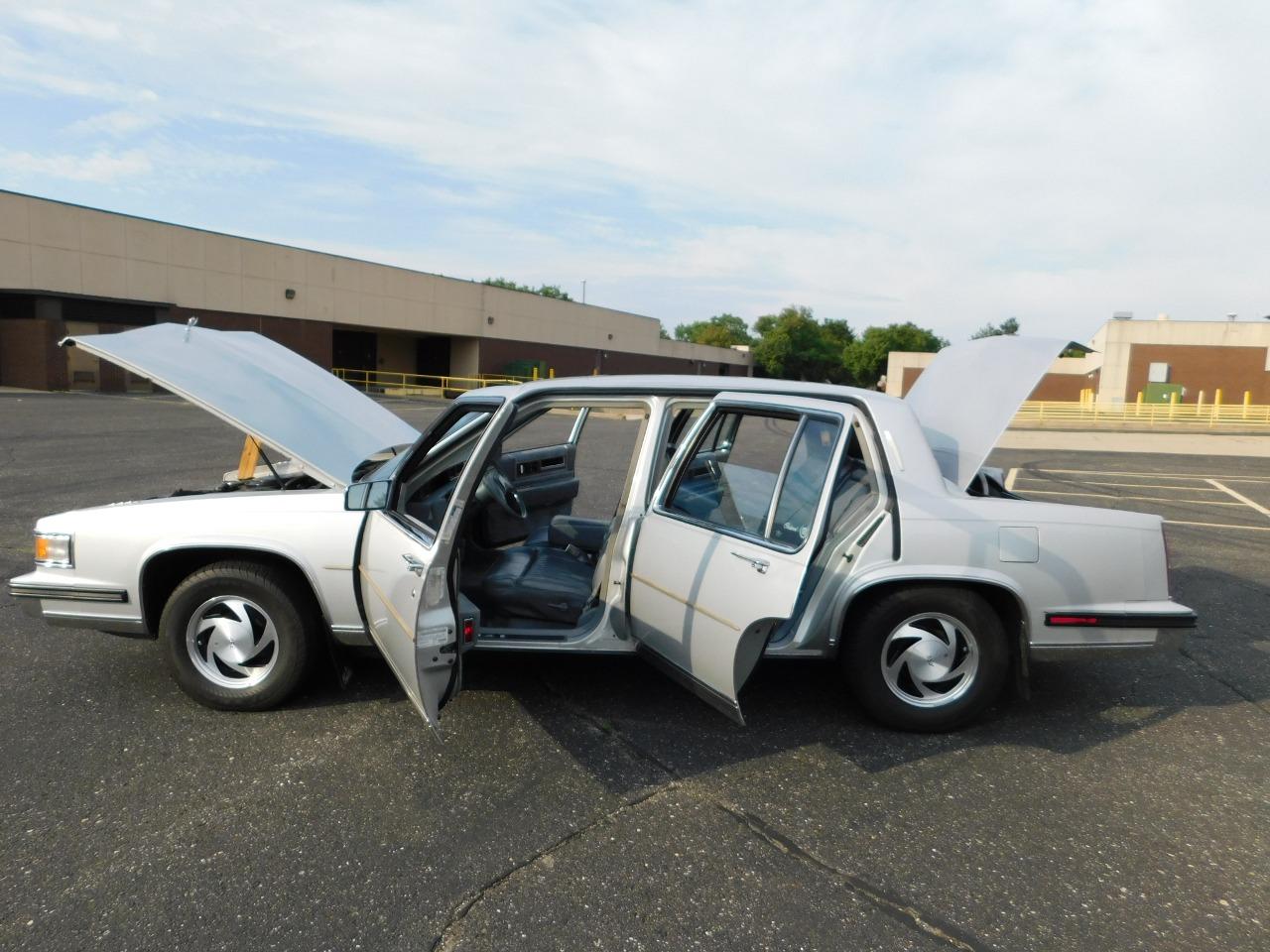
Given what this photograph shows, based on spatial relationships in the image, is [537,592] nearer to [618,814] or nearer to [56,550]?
[618,814]

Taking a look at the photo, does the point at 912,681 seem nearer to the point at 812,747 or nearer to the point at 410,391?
the point at 812,747

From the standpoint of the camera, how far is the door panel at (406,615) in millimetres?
2949

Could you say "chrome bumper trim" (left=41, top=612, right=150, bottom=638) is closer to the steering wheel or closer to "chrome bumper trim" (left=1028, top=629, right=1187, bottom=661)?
the steering wheel

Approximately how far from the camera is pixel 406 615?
3.10 metres

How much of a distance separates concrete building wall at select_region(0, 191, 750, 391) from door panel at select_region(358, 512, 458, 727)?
104 ft

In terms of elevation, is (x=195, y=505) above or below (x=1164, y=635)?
above

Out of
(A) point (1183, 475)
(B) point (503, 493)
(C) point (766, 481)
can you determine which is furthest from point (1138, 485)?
(B) point (503, 493)

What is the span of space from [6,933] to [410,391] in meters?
41.2

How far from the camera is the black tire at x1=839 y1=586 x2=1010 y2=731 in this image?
3.78 meters

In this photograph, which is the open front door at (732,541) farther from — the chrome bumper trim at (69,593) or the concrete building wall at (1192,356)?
the concrete building wall at (1192,356)

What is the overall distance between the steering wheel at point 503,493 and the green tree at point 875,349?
8453 cm

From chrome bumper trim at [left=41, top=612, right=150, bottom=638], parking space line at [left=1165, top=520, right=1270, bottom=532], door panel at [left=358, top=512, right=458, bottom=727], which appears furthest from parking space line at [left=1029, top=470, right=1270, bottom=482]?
chrome bumper trim at [left=41, top=612, right=150, bottom=638]

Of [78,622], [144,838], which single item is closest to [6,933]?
[144,838]

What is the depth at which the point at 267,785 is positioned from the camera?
3.34 metres
